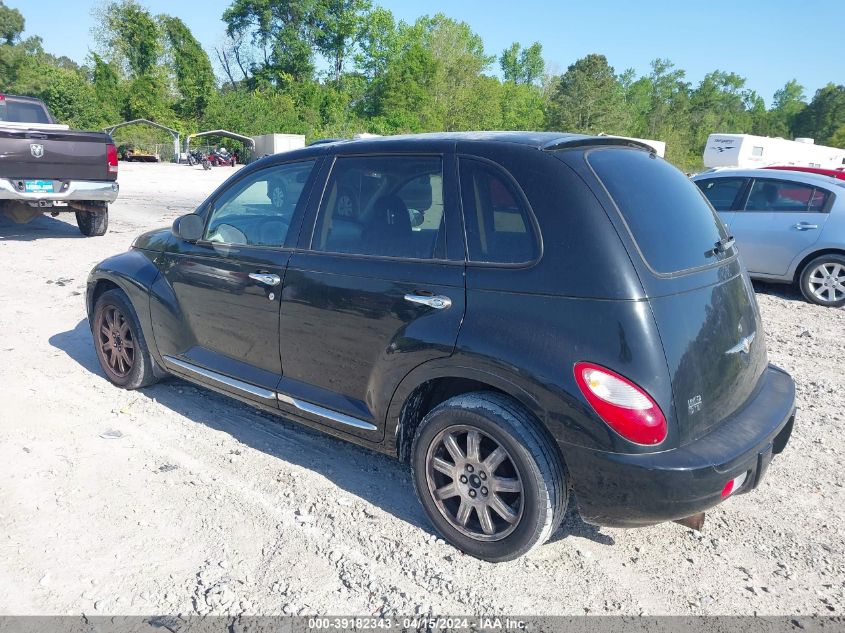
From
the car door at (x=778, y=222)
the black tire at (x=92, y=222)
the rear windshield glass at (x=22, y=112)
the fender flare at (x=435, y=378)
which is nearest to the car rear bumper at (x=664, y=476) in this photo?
the fender flare at (x=435, y=378)

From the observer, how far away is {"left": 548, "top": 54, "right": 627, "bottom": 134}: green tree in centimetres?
6925

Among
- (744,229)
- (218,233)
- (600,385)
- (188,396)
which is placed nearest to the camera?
(600,385)

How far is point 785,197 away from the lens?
8.52 m

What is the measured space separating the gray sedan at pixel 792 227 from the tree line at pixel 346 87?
52030 millimetres

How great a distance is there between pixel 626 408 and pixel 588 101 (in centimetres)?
7267

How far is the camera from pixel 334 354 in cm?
339

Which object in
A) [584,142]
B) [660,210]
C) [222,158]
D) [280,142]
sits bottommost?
[222,158]

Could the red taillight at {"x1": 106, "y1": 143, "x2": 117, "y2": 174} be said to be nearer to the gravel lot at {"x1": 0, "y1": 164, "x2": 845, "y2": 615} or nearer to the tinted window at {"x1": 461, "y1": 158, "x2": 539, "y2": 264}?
the gravel lot at {"x1": 0, "y1": 164, "x2": 845, "y2": 615}

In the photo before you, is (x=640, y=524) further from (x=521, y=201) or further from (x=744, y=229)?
(x=744, y=229)

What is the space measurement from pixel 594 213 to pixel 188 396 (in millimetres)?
3444

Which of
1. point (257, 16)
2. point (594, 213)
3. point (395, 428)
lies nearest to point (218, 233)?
point (395, 428)

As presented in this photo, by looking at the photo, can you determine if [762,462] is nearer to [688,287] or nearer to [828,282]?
[688,287]

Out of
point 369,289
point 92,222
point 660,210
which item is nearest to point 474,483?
point 369,289

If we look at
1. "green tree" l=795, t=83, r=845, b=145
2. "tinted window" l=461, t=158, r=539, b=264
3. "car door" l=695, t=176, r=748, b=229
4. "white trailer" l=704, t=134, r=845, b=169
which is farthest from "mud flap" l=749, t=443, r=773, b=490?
"green tree" l=795, t=83, r=845, b=145
